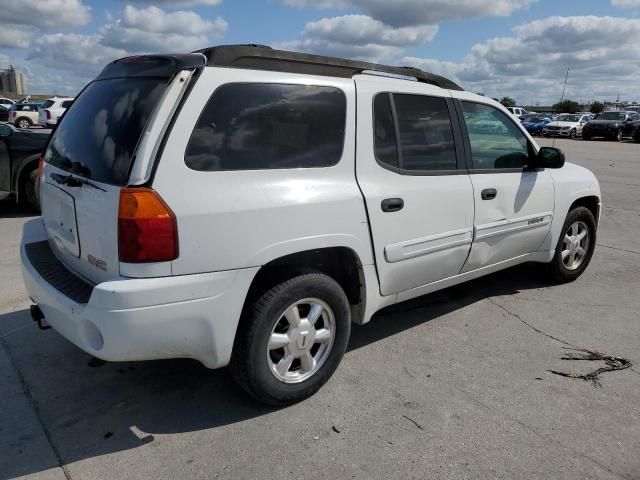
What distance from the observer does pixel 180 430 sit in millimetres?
2828

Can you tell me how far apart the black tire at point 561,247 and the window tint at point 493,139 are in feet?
3.07

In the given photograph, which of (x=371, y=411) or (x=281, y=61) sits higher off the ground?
(x=281, y=61)

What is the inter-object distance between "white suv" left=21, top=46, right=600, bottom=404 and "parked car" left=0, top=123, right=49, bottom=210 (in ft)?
15.2

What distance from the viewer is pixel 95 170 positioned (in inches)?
106

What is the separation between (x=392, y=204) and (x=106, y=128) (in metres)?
1.66

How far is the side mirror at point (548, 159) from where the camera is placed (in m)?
4.39

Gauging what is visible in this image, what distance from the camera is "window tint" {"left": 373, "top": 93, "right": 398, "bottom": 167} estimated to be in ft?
10.7

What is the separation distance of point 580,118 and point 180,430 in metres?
37.3

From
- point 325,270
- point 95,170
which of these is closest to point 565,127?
point 325,270

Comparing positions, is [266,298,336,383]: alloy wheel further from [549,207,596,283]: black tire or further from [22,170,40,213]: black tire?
[22,170,40,213]: black tire

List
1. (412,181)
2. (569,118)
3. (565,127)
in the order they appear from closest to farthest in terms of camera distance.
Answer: (412,181) → (565,127) → (569,118)

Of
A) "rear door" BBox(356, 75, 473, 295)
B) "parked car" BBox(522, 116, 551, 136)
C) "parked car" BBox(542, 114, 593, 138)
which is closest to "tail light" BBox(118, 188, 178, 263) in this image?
"rear door" BBox(356, 75, 473, 295)

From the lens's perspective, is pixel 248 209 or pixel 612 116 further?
pixel 612 116

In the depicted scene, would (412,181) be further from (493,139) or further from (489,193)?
(493,139)
